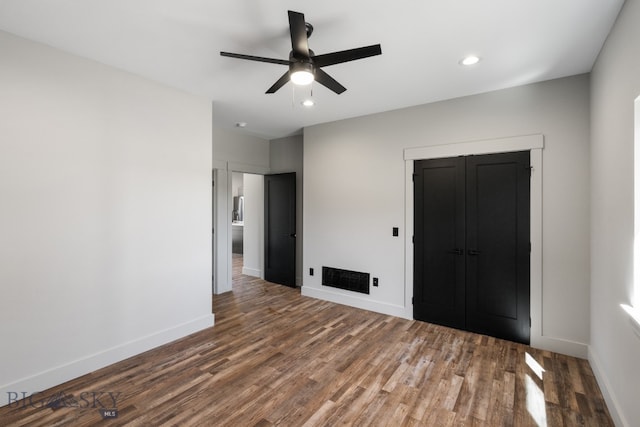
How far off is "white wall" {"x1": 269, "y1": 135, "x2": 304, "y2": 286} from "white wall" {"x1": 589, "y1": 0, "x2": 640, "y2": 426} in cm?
396

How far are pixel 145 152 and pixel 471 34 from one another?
3112mm

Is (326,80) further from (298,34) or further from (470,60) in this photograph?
(470,60)

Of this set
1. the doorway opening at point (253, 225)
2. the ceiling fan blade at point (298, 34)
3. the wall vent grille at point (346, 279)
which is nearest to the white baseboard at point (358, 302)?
the wall vent grille at point (346, 279)

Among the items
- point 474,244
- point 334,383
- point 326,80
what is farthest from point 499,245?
point 326,80

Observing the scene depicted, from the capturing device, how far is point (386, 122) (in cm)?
409

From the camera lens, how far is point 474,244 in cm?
344

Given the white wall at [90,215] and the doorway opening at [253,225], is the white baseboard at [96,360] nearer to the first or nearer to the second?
the white wall at [90,215]

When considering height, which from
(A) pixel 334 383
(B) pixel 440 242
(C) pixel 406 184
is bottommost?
(A) pixel 334 383

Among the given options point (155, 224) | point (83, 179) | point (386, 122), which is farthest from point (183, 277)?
point (386, 122)

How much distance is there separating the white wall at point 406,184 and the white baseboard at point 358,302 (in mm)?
14

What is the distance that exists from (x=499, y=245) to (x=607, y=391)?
1461 millimetres

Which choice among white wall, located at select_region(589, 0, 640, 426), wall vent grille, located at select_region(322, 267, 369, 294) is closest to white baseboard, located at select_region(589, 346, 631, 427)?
white wall, located at select_region(589, 0, 640, 426)

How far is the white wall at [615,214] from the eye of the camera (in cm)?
179

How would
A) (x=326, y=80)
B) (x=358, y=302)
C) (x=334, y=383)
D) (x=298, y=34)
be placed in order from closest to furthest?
(x=298, y=34), (x=326, y=80), (x=334, y=383), (x=358, y=302)
